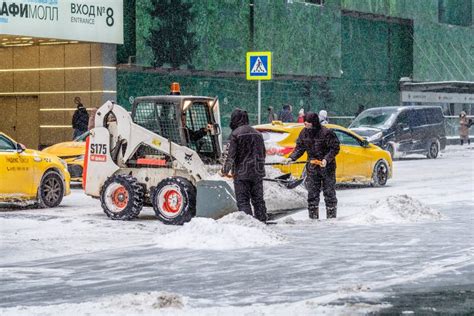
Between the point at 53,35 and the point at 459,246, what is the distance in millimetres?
19500

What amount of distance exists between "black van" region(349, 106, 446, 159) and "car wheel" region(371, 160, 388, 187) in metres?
8.81

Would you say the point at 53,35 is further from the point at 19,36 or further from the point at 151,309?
the point at 151,309

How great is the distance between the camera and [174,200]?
16.5 m

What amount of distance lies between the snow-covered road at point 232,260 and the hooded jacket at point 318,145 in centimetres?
100

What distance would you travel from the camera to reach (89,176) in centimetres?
1773

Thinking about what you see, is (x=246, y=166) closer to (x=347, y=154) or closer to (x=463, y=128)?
(x=347, y=154)

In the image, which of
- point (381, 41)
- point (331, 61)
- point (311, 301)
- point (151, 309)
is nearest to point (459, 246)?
point (311, 301)

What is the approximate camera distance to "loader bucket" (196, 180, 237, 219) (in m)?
15.9

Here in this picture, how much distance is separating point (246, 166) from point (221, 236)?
1.98 metres

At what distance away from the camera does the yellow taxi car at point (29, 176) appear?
18.4 metres

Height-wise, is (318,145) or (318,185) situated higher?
(318,145)

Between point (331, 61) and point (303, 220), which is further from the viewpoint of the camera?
point (331, 61)

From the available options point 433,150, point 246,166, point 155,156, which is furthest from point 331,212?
point 433,150

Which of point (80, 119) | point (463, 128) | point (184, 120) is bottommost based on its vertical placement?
point (463, 128)
